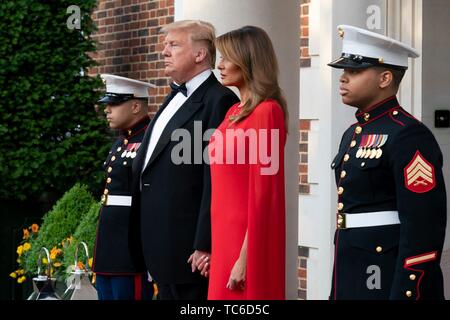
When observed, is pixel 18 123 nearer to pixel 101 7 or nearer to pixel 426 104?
pixel 101 7

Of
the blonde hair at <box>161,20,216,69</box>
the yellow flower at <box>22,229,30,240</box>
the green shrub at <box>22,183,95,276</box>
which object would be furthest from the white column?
the yellow flower at <box>22,229,30,240</box>

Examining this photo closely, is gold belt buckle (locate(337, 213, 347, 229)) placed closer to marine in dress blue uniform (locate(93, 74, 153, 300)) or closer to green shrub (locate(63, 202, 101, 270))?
marine in dress blue uniform (locate(93, 74, 153, 300))

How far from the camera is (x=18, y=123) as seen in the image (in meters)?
9.57

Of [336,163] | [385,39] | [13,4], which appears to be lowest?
[336,163]

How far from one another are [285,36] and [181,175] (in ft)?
3.91

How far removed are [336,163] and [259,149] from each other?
0.32 meters

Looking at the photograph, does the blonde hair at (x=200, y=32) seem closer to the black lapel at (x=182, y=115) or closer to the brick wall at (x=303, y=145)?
the black lapel at (x=182, y=115)

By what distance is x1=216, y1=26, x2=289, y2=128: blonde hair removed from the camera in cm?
434

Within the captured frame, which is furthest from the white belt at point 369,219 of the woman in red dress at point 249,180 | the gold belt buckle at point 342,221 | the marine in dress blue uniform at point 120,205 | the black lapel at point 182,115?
the marine in dress blue uniform at point 120,205

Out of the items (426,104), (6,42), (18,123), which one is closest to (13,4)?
(6,42)

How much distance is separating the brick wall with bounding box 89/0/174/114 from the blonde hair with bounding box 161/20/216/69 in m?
4.31

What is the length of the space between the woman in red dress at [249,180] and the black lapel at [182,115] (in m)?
0.31

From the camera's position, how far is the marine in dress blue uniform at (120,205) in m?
6.15

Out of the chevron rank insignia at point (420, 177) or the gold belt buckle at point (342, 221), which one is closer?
the chevron rank insignia at point (420, 177)
